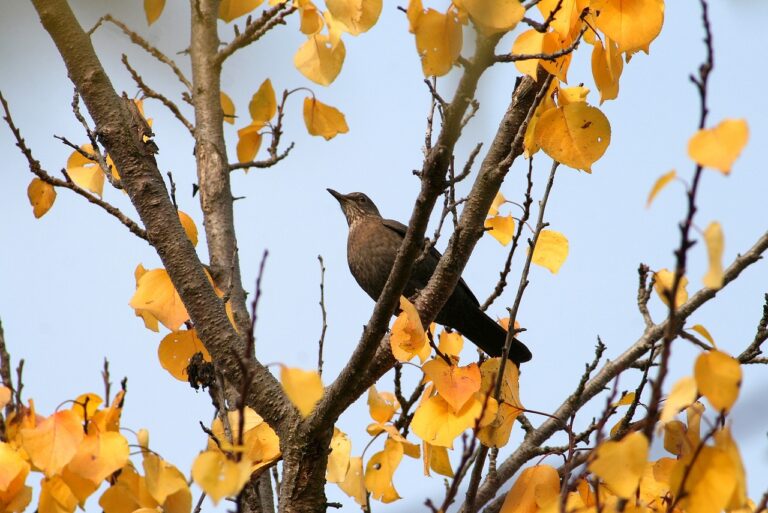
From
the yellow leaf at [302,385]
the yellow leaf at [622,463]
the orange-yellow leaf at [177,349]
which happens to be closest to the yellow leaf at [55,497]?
the yellow leaf at [302,385]

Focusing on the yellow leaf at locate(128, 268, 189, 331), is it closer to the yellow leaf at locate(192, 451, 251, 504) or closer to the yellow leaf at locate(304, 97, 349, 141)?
the yellow leaf at locate(304, 97, 349, 141)

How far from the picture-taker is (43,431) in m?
2.25

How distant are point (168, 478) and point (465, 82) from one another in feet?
4.23

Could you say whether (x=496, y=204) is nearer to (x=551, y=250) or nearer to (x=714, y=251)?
(x=551, y=250)

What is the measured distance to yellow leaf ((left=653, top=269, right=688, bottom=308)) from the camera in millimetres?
1862

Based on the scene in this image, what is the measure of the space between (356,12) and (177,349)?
5.60 feet

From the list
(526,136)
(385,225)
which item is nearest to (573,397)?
(526,136)

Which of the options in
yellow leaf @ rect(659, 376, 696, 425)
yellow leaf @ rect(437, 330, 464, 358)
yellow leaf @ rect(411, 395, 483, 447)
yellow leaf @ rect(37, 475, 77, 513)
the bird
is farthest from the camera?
the bird

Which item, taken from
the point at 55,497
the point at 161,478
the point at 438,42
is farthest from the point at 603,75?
the point at 55,497

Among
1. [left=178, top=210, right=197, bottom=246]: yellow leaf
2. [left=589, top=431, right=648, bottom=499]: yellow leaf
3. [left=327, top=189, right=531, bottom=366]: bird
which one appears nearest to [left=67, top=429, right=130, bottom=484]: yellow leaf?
[left=589, top=431, right=648, bottom=499]: yellow leaf

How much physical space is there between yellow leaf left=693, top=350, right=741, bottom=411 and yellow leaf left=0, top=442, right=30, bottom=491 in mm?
1662

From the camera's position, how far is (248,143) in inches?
178

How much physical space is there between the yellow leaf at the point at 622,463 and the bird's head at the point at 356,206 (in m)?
5.45

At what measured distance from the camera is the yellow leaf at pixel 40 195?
357cm
